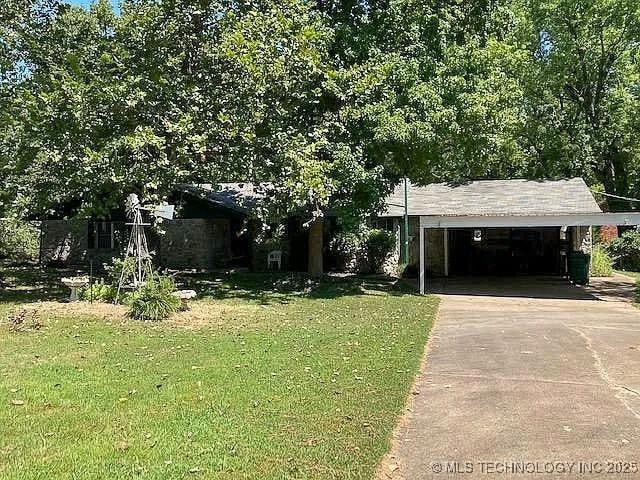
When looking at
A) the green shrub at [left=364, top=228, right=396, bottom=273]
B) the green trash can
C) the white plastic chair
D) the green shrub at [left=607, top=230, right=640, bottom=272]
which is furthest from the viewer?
the green shrub at [left=607, top=230, right=640, bottom=272]

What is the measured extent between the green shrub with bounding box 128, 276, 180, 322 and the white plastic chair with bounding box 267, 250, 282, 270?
12062 millimetres

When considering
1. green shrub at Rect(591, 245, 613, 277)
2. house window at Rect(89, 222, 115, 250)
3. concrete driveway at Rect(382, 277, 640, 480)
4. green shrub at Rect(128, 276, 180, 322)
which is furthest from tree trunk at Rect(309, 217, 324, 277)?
green shrub at Rect(591, 245, 613, 277)

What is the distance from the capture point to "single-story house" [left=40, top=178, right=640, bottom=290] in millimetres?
22406

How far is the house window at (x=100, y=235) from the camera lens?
26453 millimetres

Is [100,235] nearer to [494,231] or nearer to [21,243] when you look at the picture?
[21,243]

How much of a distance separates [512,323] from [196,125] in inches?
303

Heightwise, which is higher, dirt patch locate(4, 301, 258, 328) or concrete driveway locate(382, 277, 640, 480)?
dirt patch locate(4, 301, 258, 328)

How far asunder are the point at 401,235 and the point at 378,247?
0.95 metres

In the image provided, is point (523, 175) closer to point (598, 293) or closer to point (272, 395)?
point (598, 293)

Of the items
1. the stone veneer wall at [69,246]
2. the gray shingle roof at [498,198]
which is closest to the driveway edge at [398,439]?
the gray shingle roof at [498,198]

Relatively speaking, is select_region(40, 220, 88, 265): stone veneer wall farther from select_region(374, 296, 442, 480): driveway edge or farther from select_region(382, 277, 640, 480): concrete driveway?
select_region(374, 296, 442, 480): driveway edge

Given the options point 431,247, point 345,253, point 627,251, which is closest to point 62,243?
point 345,253

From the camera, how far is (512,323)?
39.0ft

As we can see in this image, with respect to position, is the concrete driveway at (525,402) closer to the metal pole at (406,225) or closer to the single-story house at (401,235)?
the metal pole at (406,225)
